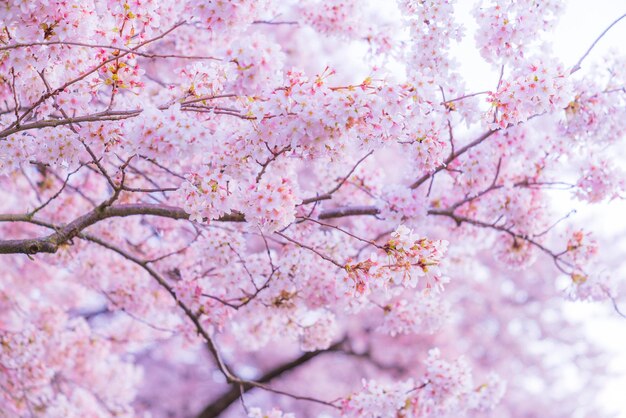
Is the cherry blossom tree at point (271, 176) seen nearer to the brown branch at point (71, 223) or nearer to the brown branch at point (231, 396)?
the brown branch at point (71, 223)

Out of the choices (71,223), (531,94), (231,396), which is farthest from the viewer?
(231,396)

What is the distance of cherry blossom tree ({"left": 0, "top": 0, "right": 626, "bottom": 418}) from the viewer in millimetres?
2766

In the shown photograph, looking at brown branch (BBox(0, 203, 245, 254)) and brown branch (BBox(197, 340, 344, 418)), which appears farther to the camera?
brown branch (BBox(197, 340, 344, 418))

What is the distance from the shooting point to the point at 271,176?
352cm

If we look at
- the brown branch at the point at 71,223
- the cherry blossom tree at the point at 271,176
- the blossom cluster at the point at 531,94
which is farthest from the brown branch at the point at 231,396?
the blossom cluster at the point at 531,94

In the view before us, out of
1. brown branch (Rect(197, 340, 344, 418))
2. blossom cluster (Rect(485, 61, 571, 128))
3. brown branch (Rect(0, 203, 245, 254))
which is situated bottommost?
brown branch (Rect(0, 203, 245, 254))

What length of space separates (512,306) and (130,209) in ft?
37.1

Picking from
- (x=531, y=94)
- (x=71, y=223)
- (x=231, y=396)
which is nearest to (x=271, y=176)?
(x=71, y=223)

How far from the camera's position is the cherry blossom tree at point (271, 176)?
9.07 ft

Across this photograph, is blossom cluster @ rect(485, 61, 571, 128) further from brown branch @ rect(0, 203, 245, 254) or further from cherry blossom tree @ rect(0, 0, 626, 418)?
brown branch @ rect(0, 203, 245, 254)

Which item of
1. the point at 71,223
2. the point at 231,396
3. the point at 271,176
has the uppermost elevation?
the point at 231,396

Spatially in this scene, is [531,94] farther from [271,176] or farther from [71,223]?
[71,223]

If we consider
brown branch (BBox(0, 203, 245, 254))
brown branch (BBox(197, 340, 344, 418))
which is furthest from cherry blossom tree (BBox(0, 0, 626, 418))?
brown branch (BBox(197, 340, 344, 418))

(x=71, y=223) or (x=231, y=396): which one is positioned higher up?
(x=231, y=396)
